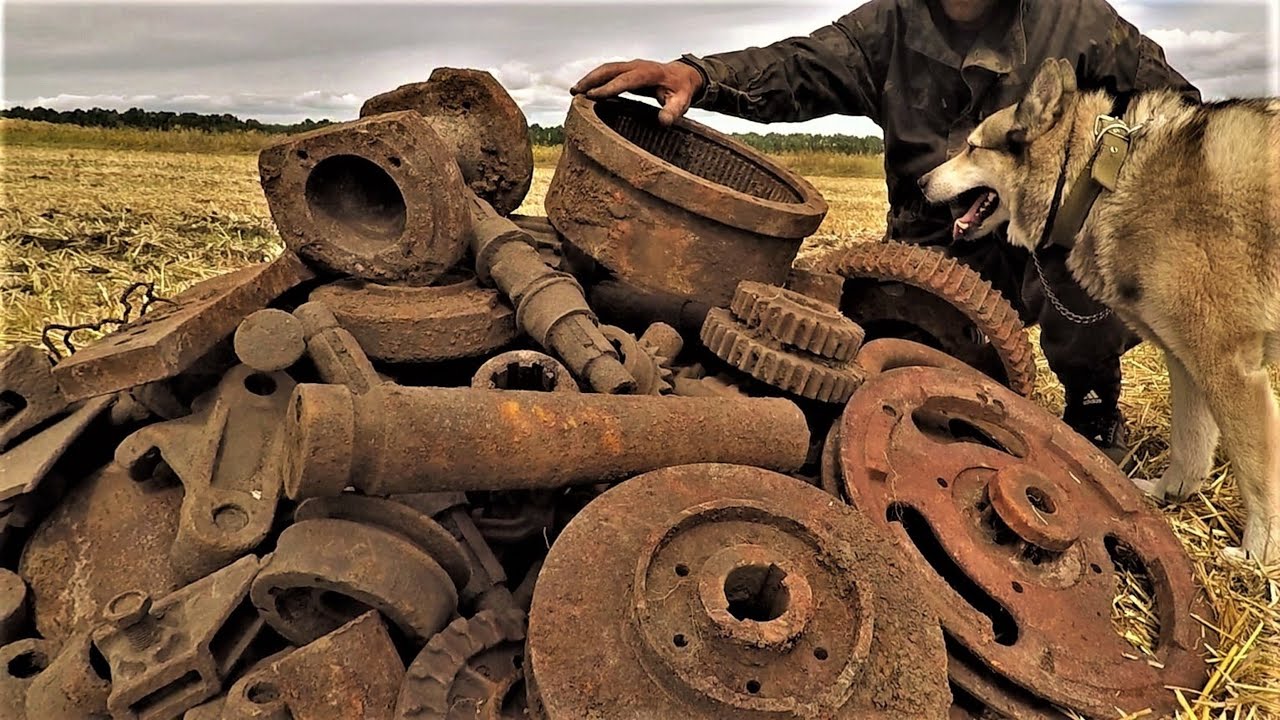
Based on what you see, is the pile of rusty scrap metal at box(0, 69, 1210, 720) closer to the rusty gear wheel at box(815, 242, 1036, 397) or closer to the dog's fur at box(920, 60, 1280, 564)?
the rusty gear wheel at box(815, 242, 1036, 397)

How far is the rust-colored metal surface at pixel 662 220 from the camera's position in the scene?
283 cm

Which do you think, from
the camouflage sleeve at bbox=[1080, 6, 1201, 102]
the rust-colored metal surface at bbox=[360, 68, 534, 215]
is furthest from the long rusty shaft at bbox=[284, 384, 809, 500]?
the camouflage sleeve at bbox=[1080, 6, 1201, 102]

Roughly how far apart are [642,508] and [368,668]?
68 cm

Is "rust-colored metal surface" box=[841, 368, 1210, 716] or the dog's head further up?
the dog's head

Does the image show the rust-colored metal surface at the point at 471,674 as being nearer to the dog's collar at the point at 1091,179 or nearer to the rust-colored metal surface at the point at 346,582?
the rust-colored metal surface at the point at 346,582

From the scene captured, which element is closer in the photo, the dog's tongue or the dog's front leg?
the dog's front leg

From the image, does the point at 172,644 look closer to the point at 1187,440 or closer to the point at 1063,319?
the point at 1187,440

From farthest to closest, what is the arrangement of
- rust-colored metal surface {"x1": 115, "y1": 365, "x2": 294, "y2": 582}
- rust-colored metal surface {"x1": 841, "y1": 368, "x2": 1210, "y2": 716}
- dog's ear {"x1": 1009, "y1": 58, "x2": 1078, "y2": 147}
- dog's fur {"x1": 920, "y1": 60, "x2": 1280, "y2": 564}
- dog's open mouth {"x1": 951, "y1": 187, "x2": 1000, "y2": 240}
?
dog's open mouth {"x1": 951, "y1": 187, "x2": 1000, "y2": 240}
dog's ear {"x1": 1009, "y1": 58, "x2": 1078, "y2": 147}
dog's fur {"x1": 920, "y1": 60, "x2": 1280, "y2": 564}
rust-colored metal surface {"x1": 841, "y1": 368, "x2": 1210, "y2": 716}
rust-colored metal surface {"x1": 115, "y1": 365, "x2": 294, "y2": 582}

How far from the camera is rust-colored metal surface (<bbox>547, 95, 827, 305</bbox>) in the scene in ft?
9.29

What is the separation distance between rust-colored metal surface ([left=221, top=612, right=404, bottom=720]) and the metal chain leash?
3.57 m

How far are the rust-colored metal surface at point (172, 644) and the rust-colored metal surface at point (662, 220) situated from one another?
5.44 ft

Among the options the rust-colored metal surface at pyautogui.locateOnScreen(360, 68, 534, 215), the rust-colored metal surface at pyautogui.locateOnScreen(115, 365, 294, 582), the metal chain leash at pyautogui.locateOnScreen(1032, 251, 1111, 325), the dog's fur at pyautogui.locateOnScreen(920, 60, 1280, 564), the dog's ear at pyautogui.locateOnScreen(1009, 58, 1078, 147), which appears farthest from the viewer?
the metal chain leash at pyautogui.locateOnScreen(1032, 251, 1111, 325)

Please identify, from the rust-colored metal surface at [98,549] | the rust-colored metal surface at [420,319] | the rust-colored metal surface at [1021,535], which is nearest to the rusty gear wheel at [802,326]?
the rust-colored metal surface at [1021,535]

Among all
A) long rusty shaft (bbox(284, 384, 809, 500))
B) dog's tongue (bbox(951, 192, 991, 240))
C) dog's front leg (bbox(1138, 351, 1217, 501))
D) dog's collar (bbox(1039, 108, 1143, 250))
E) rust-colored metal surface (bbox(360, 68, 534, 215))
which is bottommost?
dog's front leg (bbox(1138, 351, 1217, 501))
